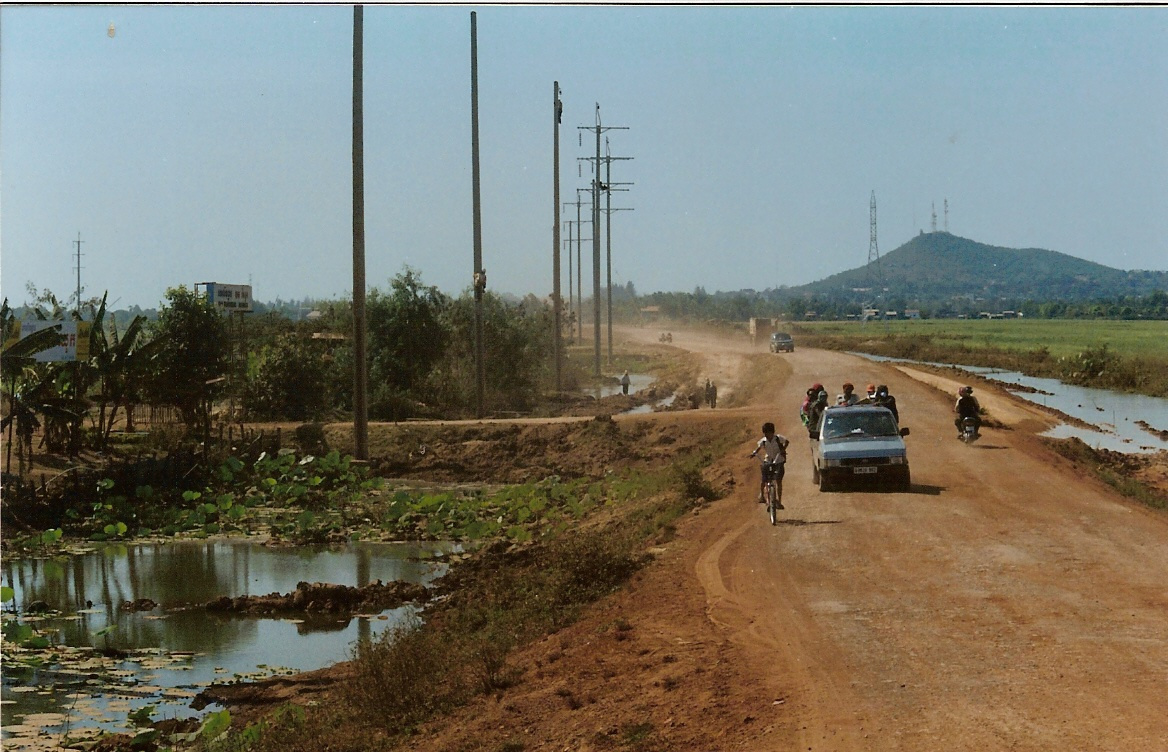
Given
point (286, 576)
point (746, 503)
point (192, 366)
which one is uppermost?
point (192, 366)

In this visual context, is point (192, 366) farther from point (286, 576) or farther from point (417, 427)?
point (286, 576)

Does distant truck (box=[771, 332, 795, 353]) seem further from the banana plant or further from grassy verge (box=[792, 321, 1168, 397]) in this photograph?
the banana plant

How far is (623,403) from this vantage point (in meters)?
49.0

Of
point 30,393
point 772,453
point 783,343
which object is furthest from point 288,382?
point 783,343

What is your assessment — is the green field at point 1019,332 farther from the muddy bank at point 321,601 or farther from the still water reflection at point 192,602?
the muddy bank at point 321,601

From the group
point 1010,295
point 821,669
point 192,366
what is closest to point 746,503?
point 821,669

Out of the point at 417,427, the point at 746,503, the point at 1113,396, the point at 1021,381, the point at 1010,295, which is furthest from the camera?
the point at 1010,295

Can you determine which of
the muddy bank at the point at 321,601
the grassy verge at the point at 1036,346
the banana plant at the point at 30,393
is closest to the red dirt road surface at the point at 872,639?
the muddy bank at the point at 321,601

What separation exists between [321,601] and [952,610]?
433 inches

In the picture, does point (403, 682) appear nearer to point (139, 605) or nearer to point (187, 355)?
point (139, 605)

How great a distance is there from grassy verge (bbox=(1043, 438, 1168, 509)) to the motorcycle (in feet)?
8.86

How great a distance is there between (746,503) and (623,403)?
26.9m

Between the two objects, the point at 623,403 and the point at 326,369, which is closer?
the point at 326,369

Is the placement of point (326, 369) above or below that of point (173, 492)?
above
